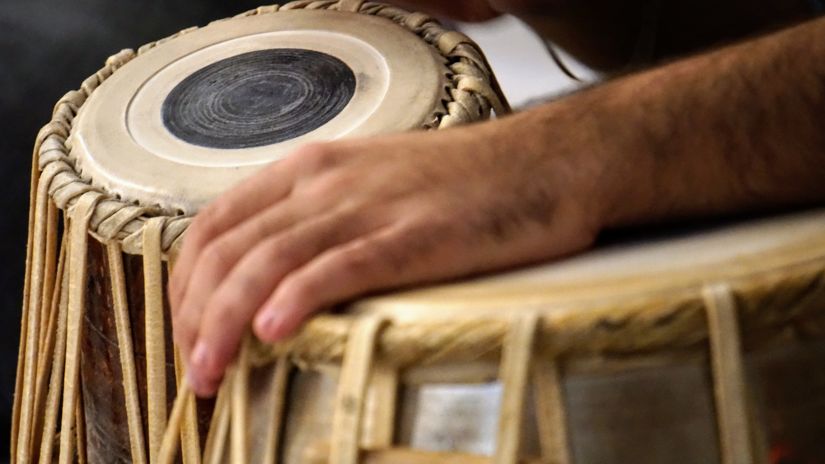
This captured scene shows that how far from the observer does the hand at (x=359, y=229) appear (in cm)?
55

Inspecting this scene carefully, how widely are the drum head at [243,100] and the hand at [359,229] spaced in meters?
0.26

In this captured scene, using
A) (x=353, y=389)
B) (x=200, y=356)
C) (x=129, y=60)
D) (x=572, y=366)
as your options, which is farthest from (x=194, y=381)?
(x=129, y=60)

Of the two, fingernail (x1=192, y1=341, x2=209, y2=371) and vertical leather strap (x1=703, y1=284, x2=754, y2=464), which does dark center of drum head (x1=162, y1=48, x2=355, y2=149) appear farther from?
vertical leather strap (x1=703, y1=284, x2=754, y2=464)

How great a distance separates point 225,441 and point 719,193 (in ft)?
1.18

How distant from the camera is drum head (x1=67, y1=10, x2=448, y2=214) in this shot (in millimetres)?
893

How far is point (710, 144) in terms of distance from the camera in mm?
598

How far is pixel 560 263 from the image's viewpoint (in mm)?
570

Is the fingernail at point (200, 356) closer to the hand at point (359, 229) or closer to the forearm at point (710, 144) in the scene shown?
the hand at point (359, 229)

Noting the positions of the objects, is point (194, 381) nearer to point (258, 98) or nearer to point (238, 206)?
point (238, 206)

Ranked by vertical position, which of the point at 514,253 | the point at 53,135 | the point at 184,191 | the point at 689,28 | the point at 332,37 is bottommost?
the point at 514,253

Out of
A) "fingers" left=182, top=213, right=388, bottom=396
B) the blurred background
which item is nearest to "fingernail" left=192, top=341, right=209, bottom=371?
"fingers" left=182, top=213, right=388, bottom=396

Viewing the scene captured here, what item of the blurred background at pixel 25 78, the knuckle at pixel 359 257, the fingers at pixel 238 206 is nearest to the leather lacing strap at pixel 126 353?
the fingers at pixel 238 206

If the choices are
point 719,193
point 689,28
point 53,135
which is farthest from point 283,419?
point 689,28

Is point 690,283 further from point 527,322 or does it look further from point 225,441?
point 225,441
